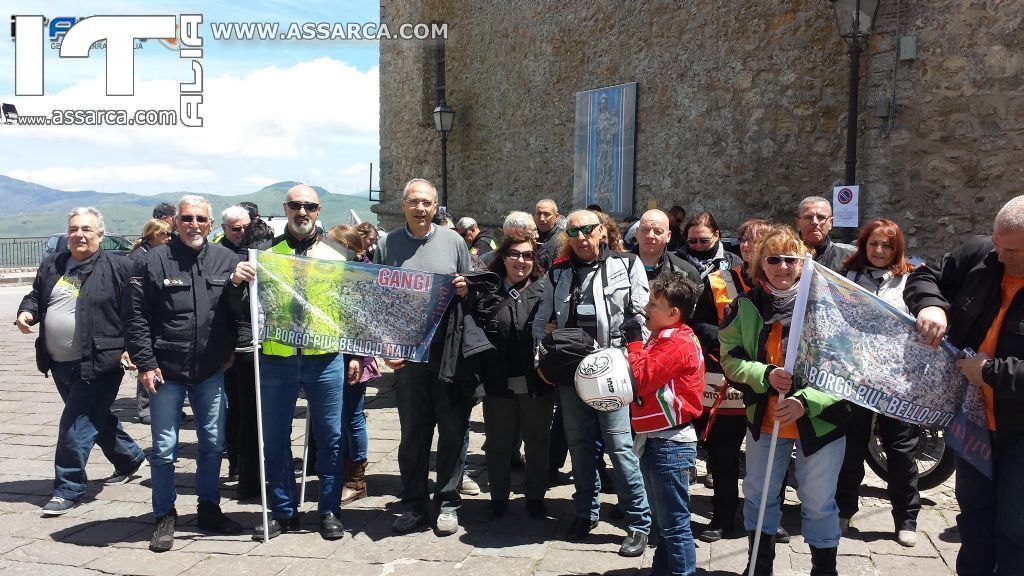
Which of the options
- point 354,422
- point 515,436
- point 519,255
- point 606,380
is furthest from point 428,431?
point 606,380

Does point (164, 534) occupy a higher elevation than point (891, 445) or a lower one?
lower

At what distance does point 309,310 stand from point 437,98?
1547 cm

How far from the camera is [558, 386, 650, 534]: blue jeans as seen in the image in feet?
14.2

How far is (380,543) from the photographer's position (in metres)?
4.41

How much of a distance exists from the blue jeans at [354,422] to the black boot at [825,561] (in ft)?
8.94

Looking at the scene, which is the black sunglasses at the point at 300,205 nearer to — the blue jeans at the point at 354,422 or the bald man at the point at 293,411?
the bald man at the point at 293,411

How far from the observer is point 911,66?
9211mm

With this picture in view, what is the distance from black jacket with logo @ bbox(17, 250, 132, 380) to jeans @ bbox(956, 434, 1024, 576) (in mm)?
4476

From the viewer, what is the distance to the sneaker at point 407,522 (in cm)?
454

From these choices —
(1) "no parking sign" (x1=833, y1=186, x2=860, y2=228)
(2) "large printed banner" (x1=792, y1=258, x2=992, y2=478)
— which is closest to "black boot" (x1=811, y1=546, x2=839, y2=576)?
(2) "large printed banner" (x1=792, y1=258, x2=992, y2=478)

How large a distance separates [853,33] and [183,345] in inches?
297

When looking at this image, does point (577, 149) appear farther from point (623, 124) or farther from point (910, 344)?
→ point (910, 344)

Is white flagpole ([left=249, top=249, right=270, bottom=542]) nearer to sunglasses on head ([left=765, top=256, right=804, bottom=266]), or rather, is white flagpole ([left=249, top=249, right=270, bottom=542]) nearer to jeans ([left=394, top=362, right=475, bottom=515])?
jeans ([left=394, top=362, right=475, bottom=515])

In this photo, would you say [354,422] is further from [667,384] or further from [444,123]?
[444,123]
